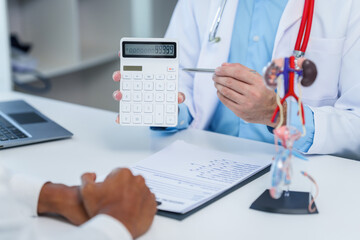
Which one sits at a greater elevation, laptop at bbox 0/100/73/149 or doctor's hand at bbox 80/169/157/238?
doctor's hand at bbox 80/169/157/238

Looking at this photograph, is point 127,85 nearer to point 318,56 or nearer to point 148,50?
point 148,50

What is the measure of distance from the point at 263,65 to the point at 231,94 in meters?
0.30

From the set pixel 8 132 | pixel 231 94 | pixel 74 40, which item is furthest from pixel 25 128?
pixel 74 40

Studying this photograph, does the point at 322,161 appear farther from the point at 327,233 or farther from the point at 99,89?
the point at 99,89

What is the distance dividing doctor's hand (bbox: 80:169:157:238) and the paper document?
6 cm

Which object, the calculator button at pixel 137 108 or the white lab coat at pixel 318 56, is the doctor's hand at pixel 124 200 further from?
the white lab coat at pixel 318 56

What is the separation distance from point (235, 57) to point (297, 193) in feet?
1.85

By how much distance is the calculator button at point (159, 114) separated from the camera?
3.12 feet

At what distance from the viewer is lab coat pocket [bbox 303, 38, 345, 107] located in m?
1.08

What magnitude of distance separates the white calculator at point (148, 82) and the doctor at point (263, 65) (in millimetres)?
30

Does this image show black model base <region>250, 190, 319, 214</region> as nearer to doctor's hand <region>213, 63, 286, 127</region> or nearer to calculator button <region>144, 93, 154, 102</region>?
doctor's hand <region>213, 63, 286, 127</region>

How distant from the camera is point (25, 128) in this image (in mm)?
1044

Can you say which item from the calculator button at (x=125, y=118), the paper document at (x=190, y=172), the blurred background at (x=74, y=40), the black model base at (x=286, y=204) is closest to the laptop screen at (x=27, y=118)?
A: the calculator button at (x=125, y=118)

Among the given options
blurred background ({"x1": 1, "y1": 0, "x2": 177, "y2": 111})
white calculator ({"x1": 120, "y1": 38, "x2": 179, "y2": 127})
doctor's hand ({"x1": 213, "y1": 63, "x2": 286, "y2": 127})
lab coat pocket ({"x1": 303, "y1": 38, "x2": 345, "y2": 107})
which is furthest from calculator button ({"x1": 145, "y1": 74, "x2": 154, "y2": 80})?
blurred background ({"x1": 1, "y1": 0, "x2": 177, "y2": 111})
